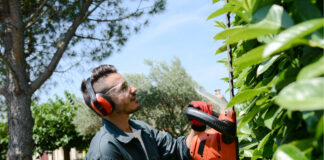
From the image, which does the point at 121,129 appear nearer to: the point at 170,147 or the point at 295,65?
the point at 170,147

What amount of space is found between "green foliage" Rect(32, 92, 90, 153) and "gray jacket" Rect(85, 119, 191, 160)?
9.97 m

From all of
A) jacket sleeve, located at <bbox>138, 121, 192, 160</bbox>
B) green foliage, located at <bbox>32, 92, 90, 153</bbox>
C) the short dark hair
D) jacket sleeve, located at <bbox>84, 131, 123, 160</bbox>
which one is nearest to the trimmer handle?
jacket sleeve, located at <bbox>138, 121, 192, 160</bbox>

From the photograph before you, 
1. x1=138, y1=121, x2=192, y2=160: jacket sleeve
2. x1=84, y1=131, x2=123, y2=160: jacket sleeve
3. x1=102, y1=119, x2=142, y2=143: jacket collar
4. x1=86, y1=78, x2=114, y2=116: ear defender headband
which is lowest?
x1=138, y1=121, x2=192, y2=160: jacket sleeve

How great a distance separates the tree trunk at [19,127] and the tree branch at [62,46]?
42cm

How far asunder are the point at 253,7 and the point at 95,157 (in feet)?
4.37

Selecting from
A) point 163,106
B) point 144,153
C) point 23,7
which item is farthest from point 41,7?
point 144,153

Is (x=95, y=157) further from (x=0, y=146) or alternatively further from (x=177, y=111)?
(x=0, y=146)

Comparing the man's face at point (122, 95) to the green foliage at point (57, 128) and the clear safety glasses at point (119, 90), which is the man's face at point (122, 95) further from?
the green foliage at point (57, 128)

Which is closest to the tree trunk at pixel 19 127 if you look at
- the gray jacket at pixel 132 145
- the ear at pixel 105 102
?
the gray jacket at pixel 132 145

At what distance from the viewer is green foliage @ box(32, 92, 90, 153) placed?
36.4 feet

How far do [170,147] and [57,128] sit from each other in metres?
10.5

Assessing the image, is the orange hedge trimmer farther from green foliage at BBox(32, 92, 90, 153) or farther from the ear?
green foliage at BBox(32, 92, 90, 153)

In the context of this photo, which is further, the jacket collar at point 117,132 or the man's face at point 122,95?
the man's face at point 122,95

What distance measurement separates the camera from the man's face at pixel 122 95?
1.99 meters
